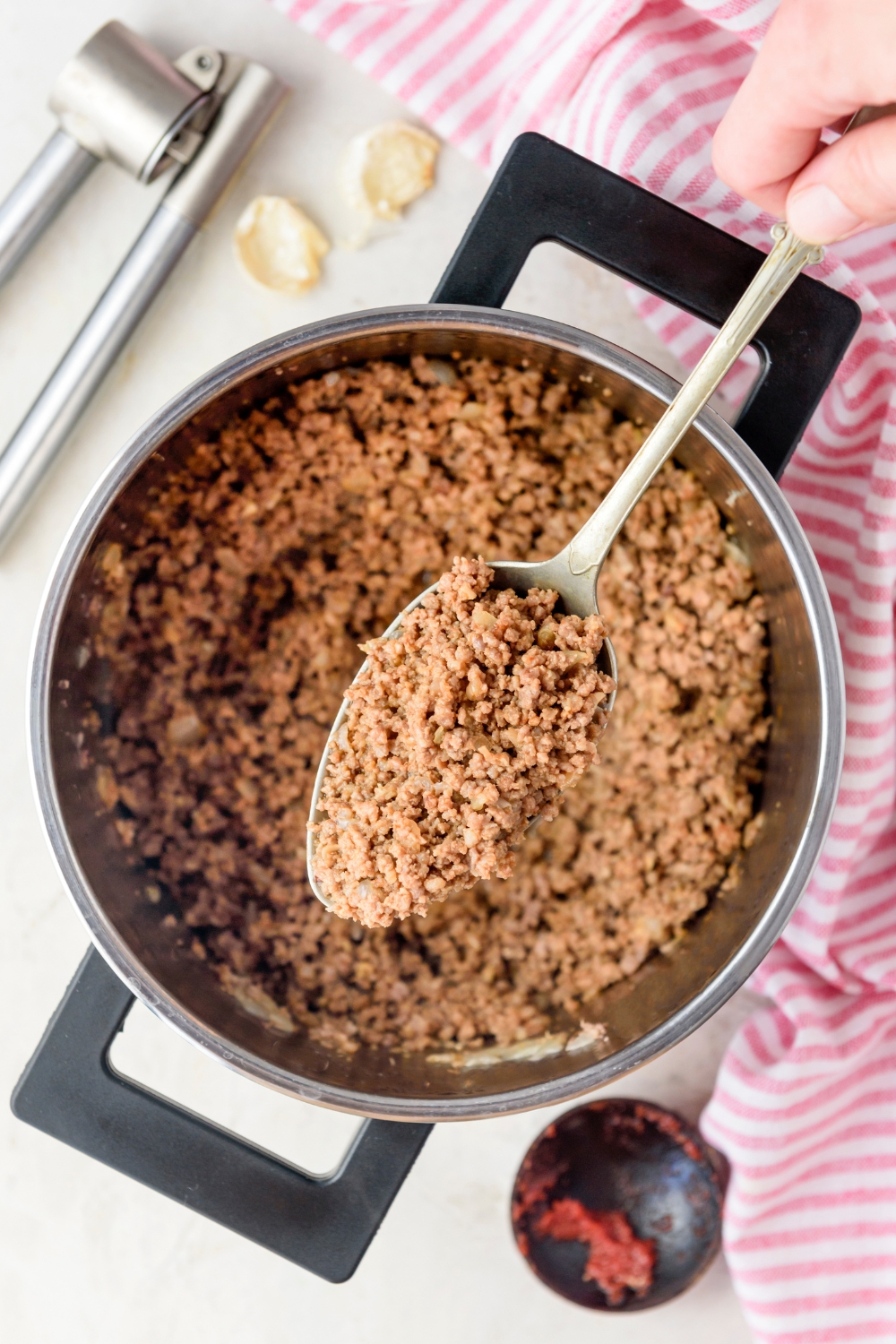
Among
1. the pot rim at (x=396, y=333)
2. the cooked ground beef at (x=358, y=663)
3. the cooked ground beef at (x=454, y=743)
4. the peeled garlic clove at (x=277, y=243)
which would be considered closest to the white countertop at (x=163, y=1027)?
the peeled garlic clove at (x=277, y=243)

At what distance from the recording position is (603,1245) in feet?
3.55

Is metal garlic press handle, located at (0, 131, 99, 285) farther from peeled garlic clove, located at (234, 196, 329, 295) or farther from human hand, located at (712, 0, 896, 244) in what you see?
human hand, located at (712, 0, 896, 244)

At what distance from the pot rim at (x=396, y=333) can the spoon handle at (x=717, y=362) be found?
37 mm

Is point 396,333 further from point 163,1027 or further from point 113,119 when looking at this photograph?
point 163,1027

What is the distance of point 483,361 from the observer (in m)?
0.91

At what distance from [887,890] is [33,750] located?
2.71 feet

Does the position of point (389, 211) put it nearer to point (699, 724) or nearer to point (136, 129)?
point (136, 129)

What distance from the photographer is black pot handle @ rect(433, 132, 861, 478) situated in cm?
77

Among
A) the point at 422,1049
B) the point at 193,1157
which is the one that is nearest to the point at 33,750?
the point at 193,1157

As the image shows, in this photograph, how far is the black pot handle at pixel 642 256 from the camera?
0.77 meters

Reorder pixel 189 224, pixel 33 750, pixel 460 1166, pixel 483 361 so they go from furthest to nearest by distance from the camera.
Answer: pixel 460 1166 < pixel 189 224 < pixel 483 361 < pixel 33 750

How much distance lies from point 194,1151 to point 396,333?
673 millimetres

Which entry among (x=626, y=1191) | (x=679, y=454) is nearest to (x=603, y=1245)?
(x=626, y=1191)

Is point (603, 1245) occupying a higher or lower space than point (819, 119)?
lower
